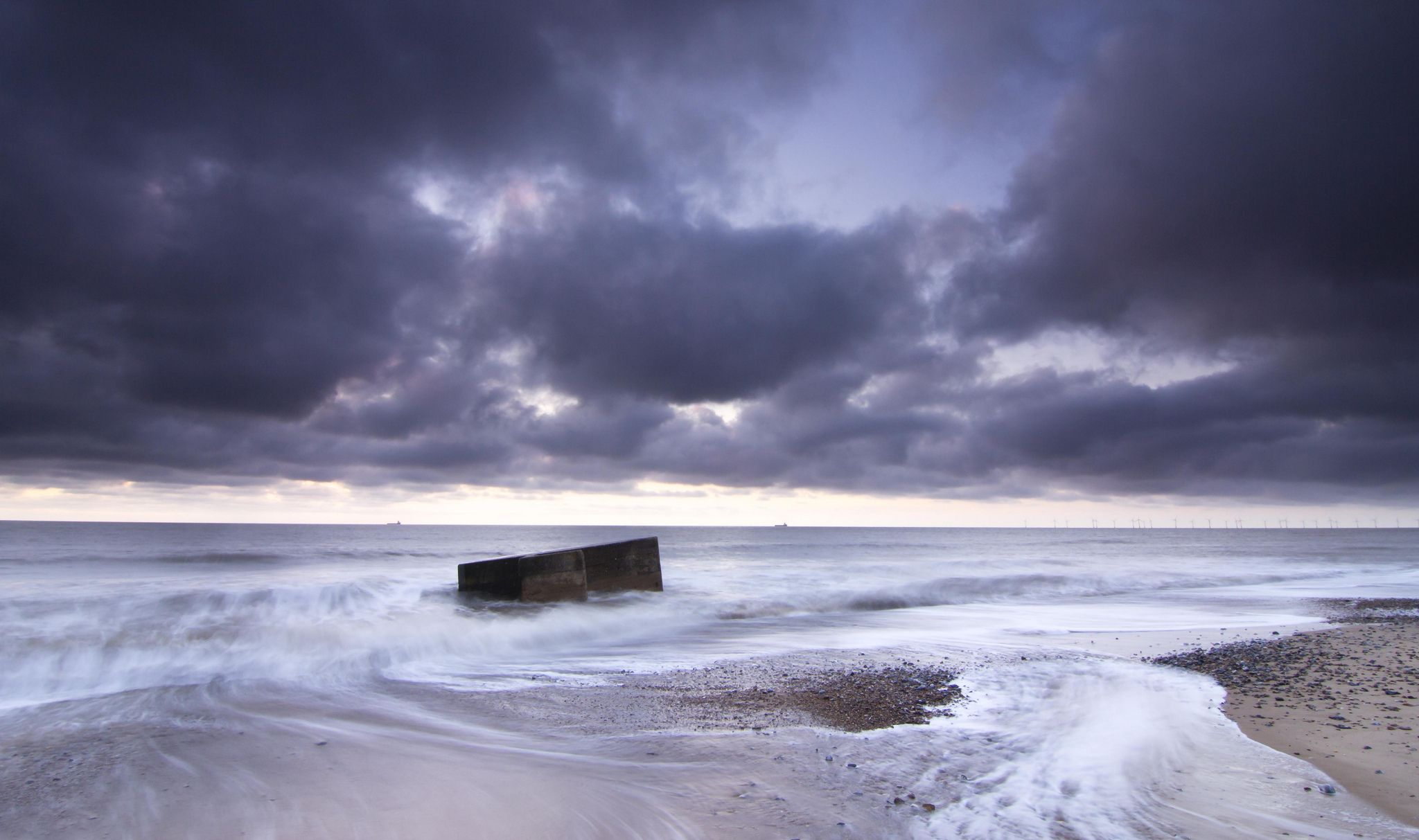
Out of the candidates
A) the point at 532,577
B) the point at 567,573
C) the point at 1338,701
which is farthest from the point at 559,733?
the point at 567,573

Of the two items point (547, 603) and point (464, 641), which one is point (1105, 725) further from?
point (547, 603)

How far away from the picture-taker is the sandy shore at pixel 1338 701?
3949mm

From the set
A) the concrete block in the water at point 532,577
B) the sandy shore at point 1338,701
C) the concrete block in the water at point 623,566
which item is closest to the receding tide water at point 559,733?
the sandy shore at point 1338,701

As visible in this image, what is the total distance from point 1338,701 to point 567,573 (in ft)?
37.6

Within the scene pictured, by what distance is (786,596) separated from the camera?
53.5ft

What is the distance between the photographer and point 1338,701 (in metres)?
5.72

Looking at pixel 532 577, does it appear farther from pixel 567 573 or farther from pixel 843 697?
pixel 843 697

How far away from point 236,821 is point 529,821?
5.08 feet

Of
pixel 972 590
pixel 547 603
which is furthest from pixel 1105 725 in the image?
pixel 972 590

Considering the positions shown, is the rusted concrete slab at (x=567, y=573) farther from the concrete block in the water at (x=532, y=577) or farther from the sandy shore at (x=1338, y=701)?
the sandy shore at (x=1338, y=701)

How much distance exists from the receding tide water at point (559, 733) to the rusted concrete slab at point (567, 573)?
527 mm

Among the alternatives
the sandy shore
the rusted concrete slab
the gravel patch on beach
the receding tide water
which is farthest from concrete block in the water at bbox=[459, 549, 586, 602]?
the sandy shore

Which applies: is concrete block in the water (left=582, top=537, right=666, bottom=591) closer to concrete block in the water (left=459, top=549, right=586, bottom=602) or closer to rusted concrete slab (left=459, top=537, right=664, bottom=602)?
rusted concrete slab (left=459, top=537, right=664, bottom=602)

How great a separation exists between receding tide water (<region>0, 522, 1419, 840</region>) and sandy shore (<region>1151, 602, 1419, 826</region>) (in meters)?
0.27
